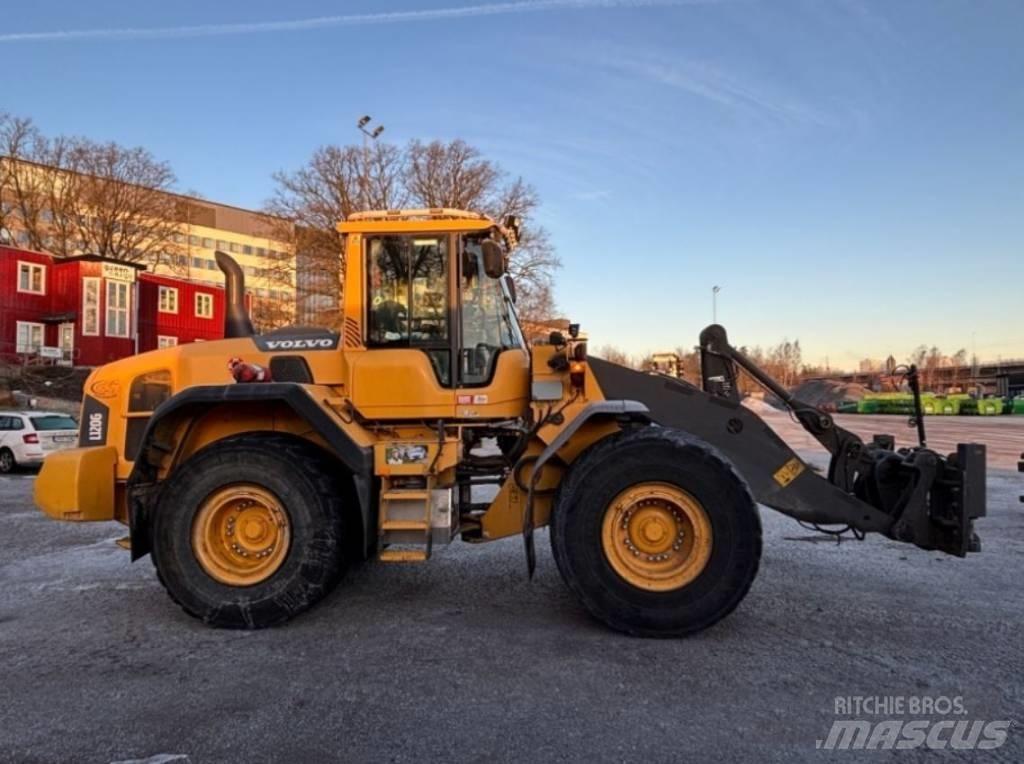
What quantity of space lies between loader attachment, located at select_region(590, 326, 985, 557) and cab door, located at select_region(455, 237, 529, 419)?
2.12 feet

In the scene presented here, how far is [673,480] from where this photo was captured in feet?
15.1

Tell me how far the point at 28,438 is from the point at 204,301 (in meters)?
29.9

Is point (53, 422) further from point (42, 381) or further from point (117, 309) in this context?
point (117, 309)

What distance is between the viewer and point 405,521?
16.1 feet

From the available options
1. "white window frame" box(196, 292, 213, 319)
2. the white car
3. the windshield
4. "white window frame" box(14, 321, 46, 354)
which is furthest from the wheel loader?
"white window frame" box(196, 292, 213, 319)

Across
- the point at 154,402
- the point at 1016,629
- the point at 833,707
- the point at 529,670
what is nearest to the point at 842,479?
the point at 1016,629

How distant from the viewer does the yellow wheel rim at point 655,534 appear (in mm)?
4574

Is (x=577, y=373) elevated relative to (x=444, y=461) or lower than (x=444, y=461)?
elevated

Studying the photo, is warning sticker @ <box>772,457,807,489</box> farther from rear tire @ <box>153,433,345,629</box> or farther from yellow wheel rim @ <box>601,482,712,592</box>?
rear tire @ <box>153,433,345,629</box>

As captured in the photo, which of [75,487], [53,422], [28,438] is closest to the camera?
[75,487]

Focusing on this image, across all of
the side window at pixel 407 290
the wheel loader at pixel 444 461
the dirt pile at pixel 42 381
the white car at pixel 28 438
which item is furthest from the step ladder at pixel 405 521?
the dirt pile at pixel 42 381

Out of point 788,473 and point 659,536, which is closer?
point 659,536

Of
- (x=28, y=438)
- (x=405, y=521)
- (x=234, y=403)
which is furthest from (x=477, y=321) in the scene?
(x=28, y=438)

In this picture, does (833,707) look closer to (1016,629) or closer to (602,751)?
(602,751)
